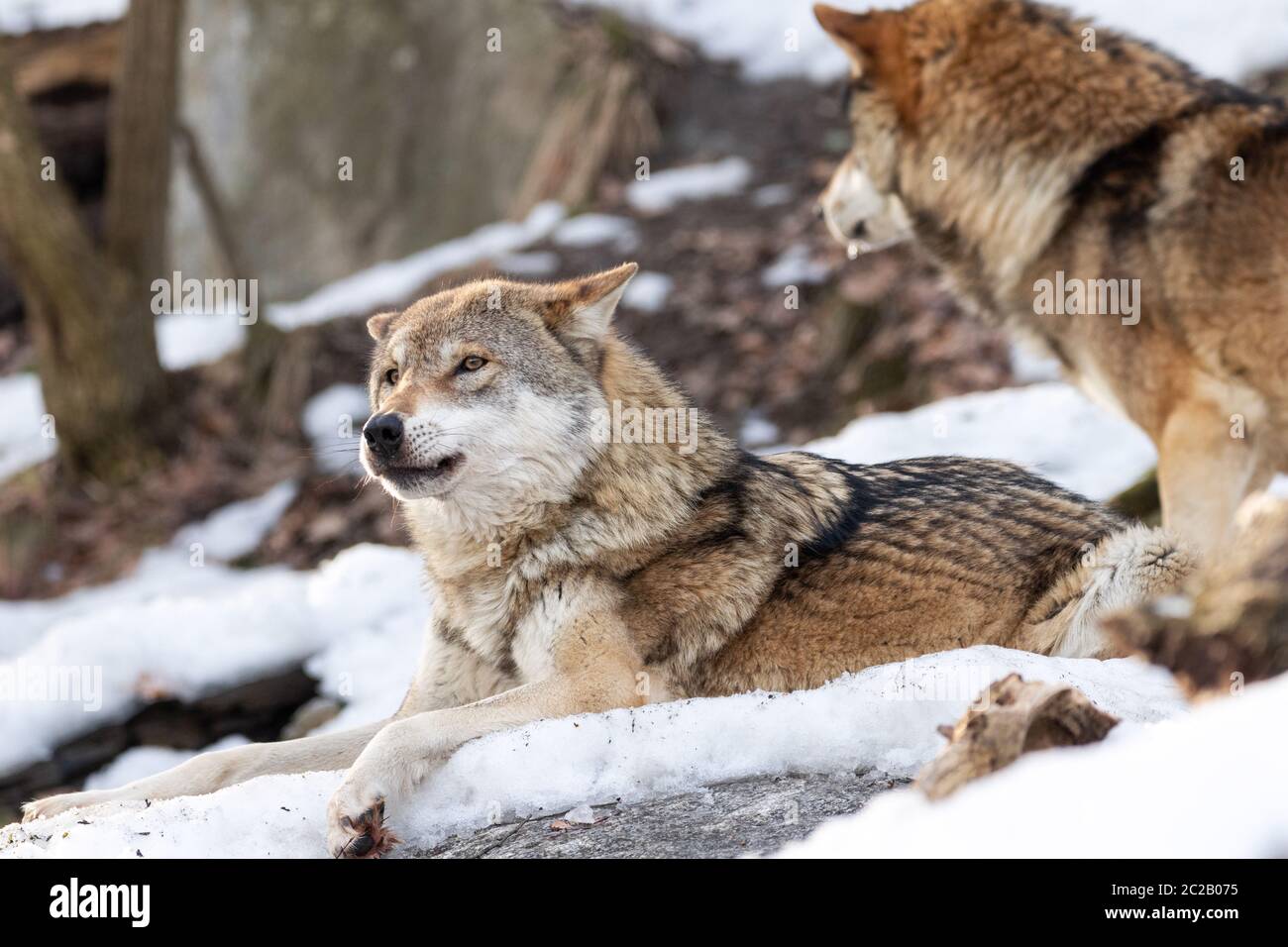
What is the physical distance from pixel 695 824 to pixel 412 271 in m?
8.91

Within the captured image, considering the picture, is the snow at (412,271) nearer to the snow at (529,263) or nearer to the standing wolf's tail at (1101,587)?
the snow at (529,263)

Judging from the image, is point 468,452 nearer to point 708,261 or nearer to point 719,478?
point 719,478

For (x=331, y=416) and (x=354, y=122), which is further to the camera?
(x=354, y=122)

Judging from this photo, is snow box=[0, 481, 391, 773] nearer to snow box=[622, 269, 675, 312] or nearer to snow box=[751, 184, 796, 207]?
snow box=[622, 269, 675, 312]

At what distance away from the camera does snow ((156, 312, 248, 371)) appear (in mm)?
10805

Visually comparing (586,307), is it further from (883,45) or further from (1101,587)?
(883,45)

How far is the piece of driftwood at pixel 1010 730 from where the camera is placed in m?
2.54

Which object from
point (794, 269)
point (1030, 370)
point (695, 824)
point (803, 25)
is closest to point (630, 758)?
point (695, 824)

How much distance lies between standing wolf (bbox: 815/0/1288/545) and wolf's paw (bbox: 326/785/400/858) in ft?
10.6

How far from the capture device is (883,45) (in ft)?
18.6

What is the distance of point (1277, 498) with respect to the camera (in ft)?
8.78

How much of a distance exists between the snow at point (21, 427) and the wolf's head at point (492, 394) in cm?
724

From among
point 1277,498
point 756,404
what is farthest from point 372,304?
point 1277,498

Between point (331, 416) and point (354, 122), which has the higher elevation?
point (354, 122)
